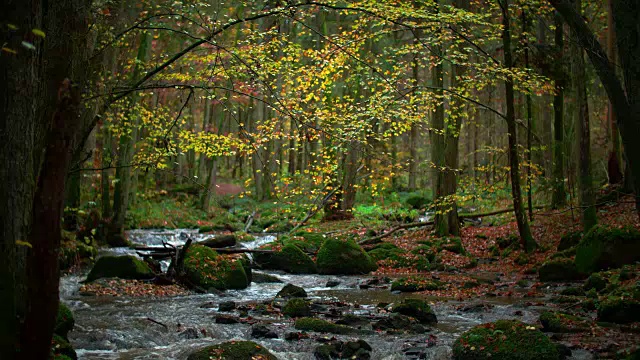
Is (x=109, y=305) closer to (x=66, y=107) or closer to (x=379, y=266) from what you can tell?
(x=66, y=107)

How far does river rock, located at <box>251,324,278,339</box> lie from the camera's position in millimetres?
7720

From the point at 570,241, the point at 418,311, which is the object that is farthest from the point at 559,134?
the point at 418,311

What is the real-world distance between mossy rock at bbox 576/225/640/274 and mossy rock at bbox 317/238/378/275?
18.3 feet

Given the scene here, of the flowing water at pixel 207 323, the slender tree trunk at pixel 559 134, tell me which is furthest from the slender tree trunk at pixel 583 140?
the flowing water at pixel 207 323

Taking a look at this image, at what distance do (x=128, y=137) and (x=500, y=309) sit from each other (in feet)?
45.8

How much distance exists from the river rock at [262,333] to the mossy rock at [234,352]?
1.31m

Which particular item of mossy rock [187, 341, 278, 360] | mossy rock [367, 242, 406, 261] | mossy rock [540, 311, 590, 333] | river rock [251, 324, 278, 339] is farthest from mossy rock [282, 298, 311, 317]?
mossy rock [367, 242, 406, 261]

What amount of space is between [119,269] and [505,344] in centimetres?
899

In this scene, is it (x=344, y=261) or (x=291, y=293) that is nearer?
(x=291, y=293)

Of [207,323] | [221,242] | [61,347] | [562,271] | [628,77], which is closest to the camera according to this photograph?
[628,77]

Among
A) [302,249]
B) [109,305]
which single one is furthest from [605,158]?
[109,305]

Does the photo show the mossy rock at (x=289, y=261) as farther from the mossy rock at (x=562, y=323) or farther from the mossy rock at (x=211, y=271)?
the mossy rock at (x=562, y=323)

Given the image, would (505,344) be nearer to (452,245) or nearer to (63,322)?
(63,322)

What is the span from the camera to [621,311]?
24.7ft
